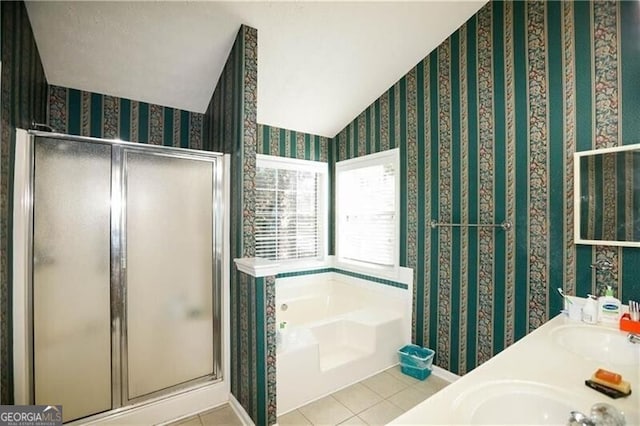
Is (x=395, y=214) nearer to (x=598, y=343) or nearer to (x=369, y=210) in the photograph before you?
(x=369, y=210)

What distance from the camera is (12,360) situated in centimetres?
160

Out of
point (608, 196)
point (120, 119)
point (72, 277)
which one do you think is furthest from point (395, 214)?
point (120, 119)

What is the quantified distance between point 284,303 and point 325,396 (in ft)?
3.59

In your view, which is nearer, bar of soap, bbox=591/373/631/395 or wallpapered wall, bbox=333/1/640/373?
bar of soap, bbox=591/373/631/395

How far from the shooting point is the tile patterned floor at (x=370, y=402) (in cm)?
200

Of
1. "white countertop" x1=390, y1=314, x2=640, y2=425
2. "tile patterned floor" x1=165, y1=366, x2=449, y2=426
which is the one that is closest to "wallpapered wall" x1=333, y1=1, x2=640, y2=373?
"tile patterned floor" x1=165, y1=366, x2=449, y2=426

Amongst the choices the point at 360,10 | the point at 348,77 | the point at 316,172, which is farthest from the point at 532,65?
the point at 316,172

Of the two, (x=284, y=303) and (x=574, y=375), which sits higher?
(x=574, y=375)

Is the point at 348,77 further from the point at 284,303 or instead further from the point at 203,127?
the point at 284,303

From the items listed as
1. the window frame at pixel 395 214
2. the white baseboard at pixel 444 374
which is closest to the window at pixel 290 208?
the window frame at pixel 395 214

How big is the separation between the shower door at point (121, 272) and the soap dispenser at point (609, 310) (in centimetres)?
236

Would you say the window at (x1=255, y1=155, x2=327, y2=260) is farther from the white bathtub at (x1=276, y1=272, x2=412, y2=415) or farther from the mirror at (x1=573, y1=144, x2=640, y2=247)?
the mirror at (x1=573, y1=144, x2=640, y2=247)

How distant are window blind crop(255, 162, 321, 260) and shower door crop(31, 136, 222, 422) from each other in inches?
40.6

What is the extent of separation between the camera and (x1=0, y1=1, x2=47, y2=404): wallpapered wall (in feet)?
4.91
